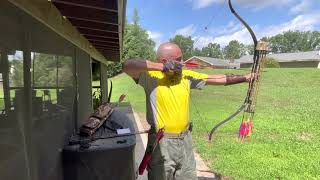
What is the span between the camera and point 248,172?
5898mm

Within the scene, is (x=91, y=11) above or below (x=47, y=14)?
above

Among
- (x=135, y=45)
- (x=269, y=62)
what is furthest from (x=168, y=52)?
(x=135, y=45)

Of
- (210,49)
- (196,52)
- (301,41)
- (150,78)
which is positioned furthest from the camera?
(301,41)

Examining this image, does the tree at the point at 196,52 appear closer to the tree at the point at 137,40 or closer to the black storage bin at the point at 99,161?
the black storage bin at the point at 99,161

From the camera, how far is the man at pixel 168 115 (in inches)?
144

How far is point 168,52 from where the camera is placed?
→ 143 inches

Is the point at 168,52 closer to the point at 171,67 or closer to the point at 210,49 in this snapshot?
the point at 171,67

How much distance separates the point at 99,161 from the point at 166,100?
113 centimetres

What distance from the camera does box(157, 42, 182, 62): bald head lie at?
12.0 ft

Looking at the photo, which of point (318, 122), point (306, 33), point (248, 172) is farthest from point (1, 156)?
point (306, 33)

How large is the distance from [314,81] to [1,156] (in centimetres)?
2731

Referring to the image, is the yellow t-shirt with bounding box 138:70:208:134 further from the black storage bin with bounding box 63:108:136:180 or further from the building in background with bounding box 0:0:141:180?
the black storage bin with bounding box 63:108:136:180

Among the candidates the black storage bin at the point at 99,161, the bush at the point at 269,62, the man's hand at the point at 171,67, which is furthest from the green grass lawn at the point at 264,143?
the black storage bin at the point at 99,161

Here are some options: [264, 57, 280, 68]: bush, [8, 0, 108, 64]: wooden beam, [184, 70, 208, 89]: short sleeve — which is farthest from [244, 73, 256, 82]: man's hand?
[8, 0, 108, 64]: wooden beam
